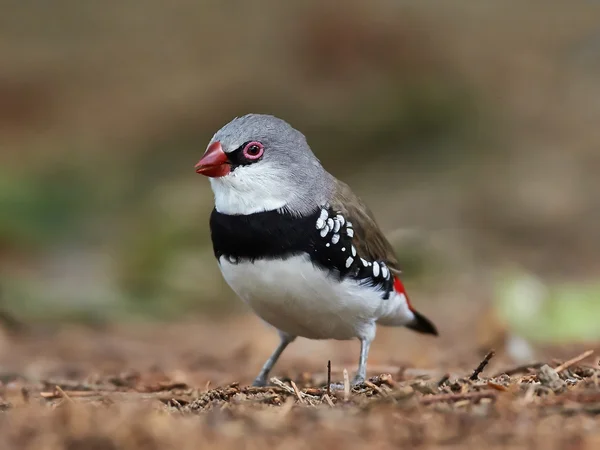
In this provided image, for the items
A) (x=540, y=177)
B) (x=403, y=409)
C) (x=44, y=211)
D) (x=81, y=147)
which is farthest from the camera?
(x=81, y=147)

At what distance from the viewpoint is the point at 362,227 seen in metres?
4.87

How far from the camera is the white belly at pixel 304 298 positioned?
4.38 meters

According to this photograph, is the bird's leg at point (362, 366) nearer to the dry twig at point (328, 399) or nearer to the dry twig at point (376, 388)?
the dry twig at point (376, 388)

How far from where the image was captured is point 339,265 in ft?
14.9

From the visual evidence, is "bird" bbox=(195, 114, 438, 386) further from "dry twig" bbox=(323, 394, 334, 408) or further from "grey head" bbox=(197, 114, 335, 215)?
"dry twig" bbox=(323, 394, 334, 408)

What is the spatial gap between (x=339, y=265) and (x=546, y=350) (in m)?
3.00

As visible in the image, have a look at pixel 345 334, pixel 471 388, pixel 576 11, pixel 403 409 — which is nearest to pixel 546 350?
pixel 345 334

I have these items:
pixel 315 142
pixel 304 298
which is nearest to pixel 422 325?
pixel 304 298

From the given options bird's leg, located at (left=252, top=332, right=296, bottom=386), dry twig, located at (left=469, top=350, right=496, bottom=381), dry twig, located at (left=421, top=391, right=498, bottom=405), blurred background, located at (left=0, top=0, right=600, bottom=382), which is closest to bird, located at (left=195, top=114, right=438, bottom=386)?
bird's leg, located at (left=252, top=332, right=296, bottom=386)

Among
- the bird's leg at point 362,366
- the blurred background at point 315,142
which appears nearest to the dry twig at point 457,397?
the bird's leg at point 362,366

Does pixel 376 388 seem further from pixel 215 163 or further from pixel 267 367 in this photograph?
pixel 267 367

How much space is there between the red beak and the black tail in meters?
1.87

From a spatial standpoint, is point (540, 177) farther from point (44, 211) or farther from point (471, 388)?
point (471, 388)

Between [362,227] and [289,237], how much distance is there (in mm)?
617
